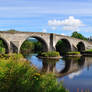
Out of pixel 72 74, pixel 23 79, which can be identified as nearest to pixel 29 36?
pixel 72 74

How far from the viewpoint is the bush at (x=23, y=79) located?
1038cm

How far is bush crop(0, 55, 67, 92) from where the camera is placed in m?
10.4

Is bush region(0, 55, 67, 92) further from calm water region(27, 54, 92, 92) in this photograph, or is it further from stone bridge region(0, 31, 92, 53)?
stone bridge region(0, 31, 92, 53)

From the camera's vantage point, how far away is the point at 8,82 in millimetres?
11102

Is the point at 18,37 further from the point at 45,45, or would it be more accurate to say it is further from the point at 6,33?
the point at 45,45

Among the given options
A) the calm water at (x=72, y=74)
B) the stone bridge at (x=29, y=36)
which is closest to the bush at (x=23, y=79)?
the calm water at (x=72, y=74)

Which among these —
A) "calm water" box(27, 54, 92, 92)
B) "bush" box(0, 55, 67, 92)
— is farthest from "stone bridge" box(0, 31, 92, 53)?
"bush" box(0, 55, 67, 92)

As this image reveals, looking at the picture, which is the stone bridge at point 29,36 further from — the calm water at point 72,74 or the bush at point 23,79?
the bush at point 23,79

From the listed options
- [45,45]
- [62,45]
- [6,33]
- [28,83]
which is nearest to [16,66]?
[28,83]

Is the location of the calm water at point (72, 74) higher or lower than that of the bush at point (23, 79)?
lower

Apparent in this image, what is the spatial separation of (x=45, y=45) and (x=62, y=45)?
2599cm

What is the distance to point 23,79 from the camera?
1114cm

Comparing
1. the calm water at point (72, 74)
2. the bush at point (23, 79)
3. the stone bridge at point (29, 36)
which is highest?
the stone bridge at point (29, 36)

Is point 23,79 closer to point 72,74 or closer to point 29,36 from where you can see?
point 72,74
